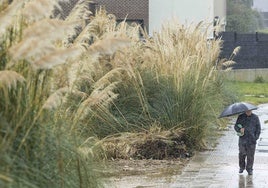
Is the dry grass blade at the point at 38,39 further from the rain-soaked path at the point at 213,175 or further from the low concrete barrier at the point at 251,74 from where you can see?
the low concrete barrier at the point at 251,74

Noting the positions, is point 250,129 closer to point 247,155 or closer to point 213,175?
point 247,155

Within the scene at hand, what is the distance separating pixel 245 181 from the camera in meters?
9.35

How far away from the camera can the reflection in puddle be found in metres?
9.09

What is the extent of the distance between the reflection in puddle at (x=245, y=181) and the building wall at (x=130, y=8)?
24453 mm

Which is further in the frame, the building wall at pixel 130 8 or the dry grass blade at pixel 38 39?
the building wall at pixel 130 8

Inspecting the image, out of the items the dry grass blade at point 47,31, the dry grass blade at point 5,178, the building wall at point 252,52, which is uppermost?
the dry grass blade at point 47,31

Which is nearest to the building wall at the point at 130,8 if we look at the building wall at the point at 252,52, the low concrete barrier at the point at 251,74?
the building wall at the point at 252,52

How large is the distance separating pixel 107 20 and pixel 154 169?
3.06 metres

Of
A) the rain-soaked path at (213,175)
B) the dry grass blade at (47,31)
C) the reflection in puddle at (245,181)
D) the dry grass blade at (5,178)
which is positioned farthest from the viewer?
the reflection in puddle at (245,181)

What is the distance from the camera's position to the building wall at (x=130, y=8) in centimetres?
3366

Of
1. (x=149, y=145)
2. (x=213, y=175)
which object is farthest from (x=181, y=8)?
(x=213, y=175)

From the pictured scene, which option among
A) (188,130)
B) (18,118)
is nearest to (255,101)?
(188,130)

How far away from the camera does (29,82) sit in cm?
552

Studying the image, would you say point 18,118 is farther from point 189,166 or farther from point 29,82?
point 189,166
